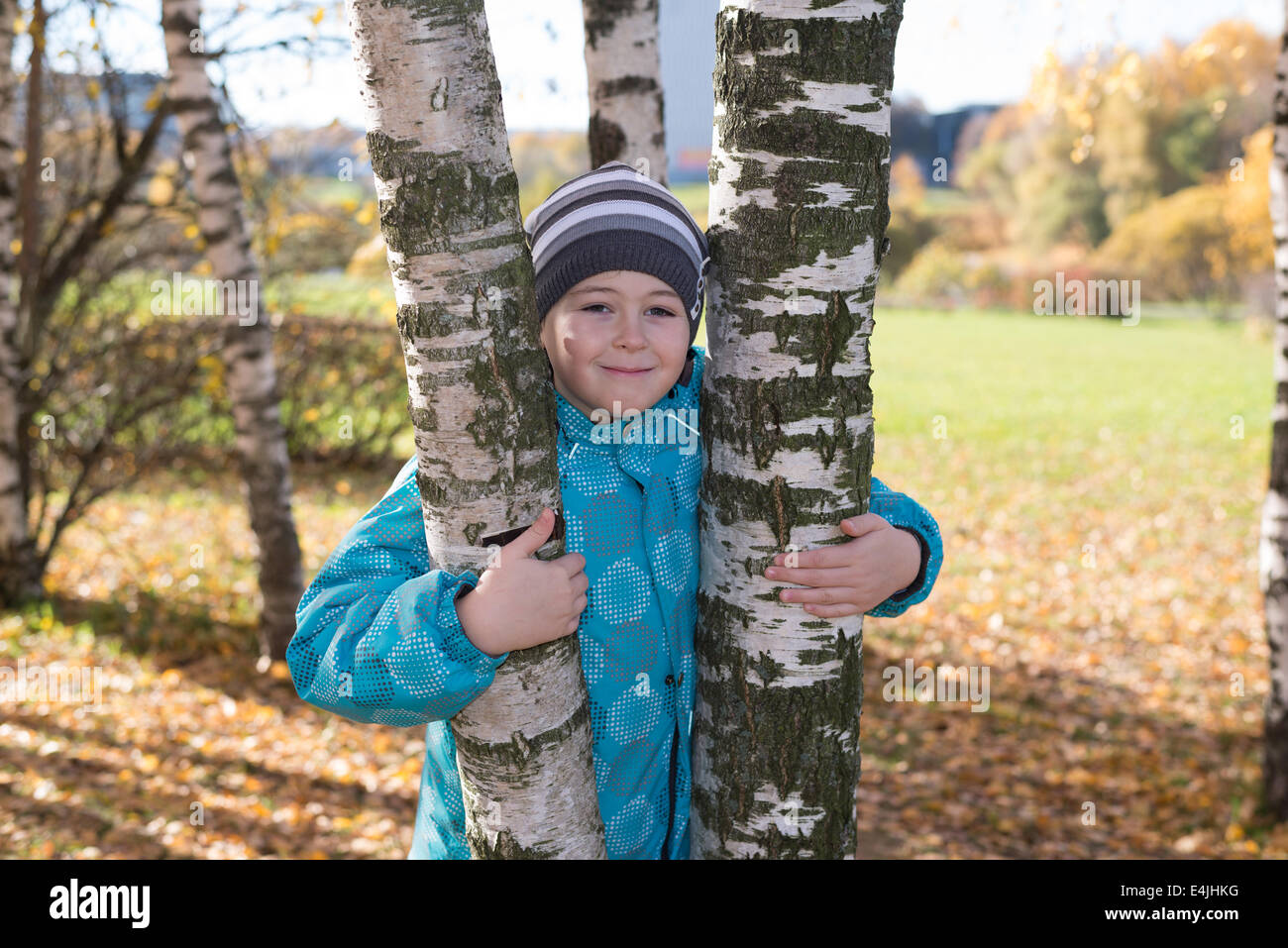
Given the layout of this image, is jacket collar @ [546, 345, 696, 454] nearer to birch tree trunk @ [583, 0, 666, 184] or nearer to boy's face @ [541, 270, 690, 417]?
boy's face @ [541, 270, 690, 417]

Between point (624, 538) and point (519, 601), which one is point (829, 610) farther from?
point (519, 601)

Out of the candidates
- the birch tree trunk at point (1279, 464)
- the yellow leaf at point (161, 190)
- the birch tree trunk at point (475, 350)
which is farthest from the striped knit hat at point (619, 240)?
the yellow leaf at point (161, 190)

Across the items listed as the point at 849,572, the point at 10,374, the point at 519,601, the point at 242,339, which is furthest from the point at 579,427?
the point at 10,374

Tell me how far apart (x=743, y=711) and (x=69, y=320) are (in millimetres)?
7172

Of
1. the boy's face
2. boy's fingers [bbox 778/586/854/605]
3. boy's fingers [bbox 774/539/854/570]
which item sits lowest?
boy's fingers [bbox 778/586/854/605]

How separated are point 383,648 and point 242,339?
4626 millimetres

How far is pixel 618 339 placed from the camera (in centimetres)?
170

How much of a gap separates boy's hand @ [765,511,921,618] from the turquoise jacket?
0.43 feet

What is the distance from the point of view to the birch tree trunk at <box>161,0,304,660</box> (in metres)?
5.06

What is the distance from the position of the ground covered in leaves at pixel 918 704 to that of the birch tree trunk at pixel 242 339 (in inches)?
24.6

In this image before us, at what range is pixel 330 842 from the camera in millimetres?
4164

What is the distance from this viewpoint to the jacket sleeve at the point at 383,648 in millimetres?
1380

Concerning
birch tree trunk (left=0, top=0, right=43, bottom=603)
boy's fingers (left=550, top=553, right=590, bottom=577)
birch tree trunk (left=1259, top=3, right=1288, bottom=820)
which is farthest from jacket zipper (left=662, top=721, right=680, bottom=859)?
birch tree trunk (left=0, top=0, right=43, bottom=603)
